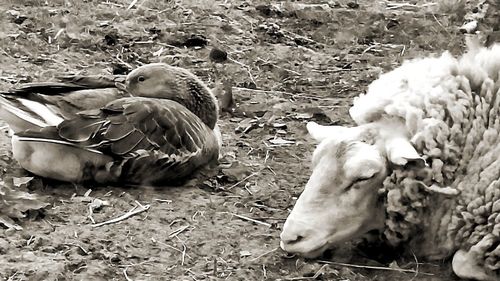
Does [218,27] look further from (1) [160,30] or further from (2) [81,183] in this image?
(2) [81,183]

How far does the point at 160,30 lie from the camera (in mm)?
8734

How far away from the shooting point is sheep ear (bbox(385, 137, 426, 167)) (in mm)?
4648

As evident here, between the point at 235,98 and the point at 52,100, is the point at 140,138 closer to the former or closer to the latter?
the point at 52,100

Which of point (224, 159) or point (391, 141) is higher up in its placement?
point (391, 141)

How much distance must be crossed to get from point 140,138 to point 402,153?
1749 mm

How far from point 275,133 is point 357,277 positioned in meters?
2.13

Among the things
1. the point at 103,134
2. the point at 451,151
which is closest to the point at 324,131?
the point at 451,151

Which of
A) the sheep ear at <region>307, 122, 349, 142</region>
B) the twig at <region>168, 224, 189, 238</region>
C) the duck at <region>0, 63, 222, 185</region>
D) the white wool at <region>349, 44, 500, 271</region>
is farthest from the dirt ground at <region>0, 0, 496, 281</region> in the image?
A: the sheep ear at <region>307, 122, 349, 142</region>

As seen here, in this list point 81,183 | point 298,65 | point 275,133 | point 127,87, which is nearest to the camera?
point 81,183

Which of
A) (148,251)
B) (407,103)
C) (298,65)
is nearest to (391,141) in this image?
(407,103)

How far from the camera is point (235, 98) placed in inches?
295

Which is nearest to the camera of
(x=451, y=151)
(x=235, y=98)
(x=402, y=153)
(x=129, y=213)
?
(x=402, y=153)

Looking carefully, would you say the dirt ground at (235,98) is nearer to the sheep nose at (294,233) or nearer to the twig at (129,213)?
the twig at (129,213)

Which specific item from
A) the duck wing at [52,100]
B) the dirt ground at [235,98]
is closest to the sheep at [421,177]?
the dirt ground at [235,98]
